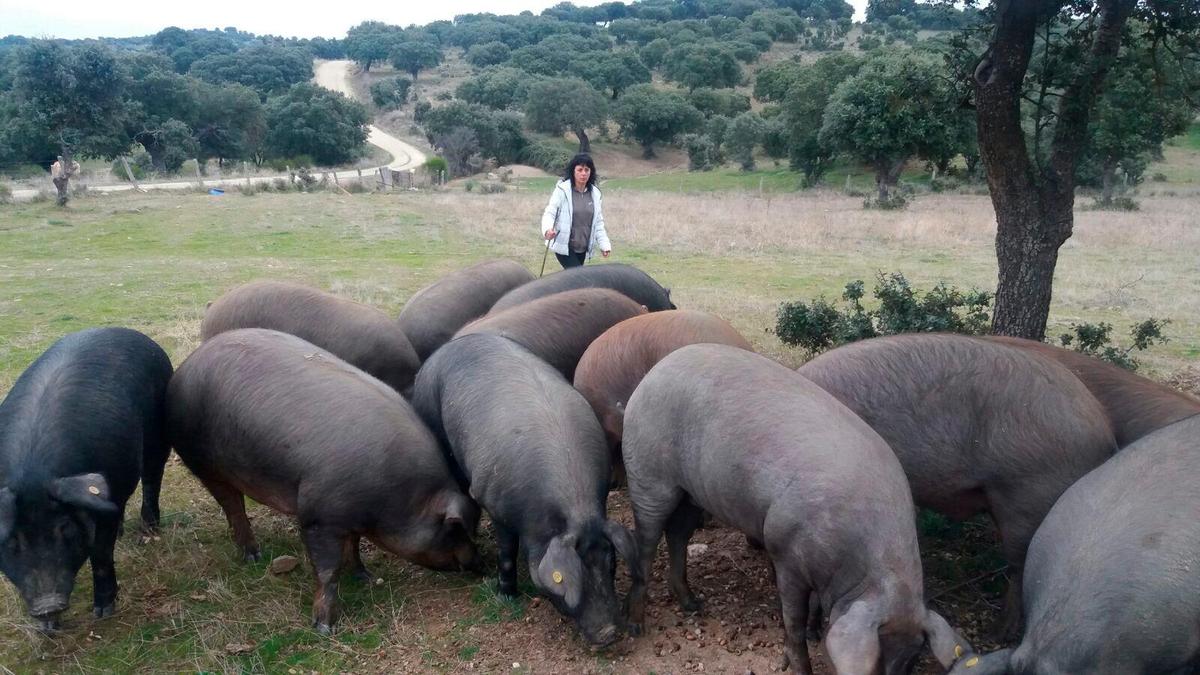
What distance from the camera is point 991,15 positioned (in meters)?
7.73

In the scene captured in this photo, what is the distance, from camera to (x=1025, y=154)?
7109 millimetres

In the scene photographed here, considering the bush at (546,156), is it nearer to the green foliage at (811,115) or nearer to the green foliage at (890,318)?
the green foliage at (811,115)

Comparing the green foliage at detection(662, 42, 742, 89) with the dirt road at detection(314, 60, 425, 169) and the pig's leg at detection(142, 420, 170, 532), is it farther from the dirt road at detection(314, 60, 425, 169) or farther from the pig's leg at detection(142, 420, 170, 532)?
the pig's leg at detection(142, 420, 170, 532)

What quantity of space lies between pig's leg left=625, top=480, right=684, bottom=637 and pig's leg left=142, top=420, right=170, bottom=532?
3.29 meters

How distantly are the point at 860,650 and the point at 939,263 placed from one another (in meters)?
16.9

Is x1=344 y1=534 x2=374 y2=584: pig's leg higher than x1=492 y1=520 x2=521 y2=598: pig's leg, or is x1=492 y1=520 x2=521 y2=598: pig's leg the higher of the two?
x1=492 y1=520 x2=521 y2=598: pig's leg

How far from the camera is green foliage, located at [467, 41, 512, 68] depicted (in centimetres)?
10369

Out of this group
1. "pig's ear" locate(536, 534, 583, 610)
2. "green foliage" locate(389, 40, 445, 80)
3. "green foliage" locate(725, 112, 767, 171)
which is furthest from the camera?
"green foliage" locate(389, 40, 445, 80)

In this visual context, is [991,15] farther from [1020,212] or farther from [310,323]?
[310,323]

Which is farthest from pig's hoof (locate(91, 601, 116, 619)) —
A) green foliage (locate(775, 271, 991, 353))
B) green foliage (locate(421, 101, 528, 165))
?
green foliage (locate(421, 101, 528, 165))

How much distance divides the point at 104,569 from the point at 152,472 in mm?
1001

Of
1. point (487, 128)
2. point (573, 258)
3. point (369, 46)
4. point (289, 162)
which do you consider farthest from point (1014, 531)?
point (369, 46)

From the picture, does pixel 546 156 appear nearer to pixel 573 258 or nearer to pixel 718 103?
pixel 718 103

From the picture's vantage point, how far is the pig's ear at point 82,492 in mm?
4469
